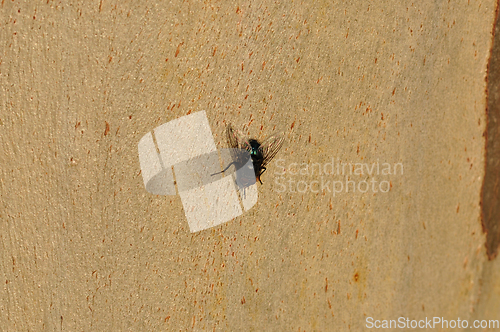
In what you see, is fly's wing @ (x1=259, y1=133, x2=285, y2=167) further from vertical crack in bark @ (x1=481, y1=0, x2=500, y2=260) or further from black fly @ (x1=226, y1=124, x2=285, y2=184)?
vertical crack in bark @ (x1=481, y1=0, x2=500, y2=260)

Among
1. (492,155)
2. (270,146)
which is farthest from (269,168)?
(492,155)

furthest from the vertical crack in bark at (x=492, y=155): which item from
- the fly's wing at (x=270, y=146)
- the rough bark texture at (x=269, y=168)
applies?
the fly's wing at (x=270, y=146)

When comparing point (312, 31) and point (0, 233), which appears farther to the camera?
point (312, 31)

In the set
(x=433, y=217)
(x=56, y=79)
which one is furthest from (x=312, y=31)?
(x=433, y=217)

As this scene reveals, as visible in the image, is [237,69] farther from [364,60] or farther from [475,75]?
[475,75]

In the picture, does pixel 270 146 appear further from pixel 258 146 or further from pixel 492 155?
pixel 492 155

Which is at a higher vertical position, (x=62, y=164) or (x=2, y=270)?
(x=62, y=164)
